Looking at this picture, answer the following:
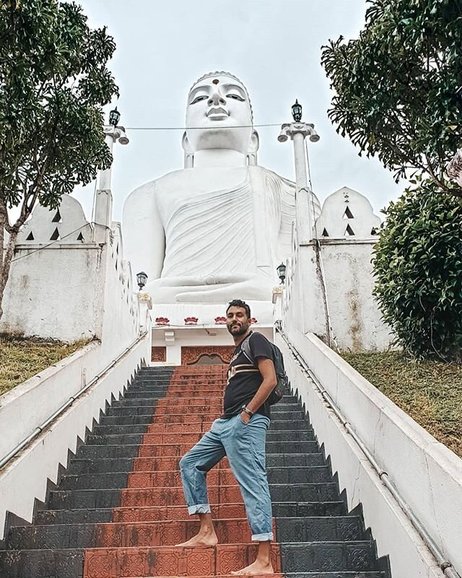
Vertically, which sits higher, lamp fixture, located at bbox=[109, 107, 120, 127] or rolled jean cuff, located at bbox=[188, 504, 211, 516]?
lamp fixture, located at bbox=[109, 107, 120, 127]

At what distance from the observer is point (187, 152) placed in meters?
20.4

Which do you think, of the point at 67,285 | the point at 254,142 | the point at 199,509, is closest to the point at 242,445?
the point at 199,509

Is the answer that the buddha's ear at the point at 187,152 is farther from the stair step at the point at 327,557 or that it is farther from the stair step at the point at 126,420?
the stair step at the point at 327,557

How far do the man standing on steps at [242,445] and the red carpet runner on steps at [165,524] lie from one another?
0.14 meters

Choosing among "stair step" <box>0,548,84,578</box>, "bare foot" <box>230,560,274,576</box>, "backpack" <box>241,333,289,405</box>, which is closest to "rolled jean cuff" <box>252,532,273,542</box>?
"bare foot" <box>230,560,274,576</box>

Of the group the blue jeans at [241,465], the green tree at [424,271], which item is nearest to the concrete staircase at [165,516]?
the blue jeans at [241,465]

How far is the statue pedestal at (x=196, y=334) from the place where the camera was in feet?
42.0

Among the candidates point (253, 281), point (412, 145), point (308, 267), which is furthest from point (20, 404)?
point (253, 281)

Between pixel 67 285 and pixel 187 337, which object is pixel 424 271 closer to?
pixel 67 285

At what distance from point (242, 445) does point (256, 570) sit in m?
0.64

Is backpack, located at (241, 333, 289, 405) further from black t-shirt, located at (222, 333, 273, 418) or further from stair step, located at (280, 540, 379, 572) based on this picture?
stair step, located at (280, 540, 379, 572)

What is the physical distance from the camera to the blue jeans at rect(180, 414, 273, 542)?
3271 mm

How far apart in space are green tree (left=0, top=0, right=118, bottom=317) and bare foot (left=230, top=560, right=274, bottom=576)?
3.89 metres

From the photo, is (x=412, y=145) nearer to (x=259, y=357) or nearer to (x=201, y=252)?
(x=259, y=357)
